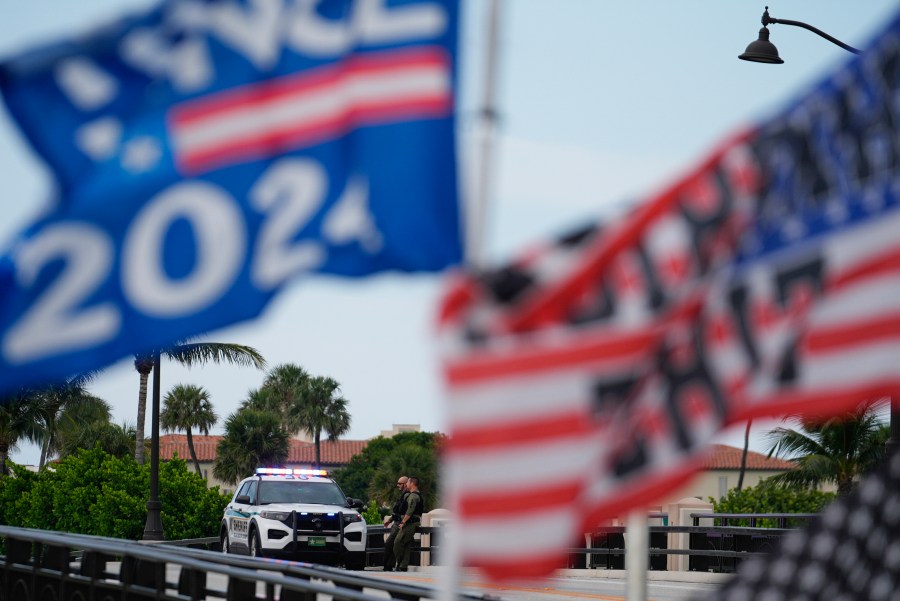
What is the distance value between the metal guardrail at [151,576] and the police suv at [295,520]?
14.6 metres

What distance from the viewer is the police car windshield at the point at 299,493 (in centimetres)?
2855

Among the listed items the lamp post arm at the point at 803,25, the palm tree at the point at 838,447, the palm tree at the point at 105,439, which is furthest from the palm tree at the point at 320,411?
the lamp post arm at the point at 803,25

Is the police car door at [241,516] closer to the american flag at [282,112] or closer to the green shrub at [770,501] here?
the green shrub at [770,501]

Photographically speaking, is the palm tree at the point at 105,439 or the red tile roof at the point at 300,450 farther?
the red tile roof at the point at 300,450

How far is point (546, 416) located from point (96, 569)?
7.86m

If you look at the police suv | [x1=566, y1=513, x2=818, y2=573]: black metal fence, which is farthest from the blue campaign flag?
the police suv

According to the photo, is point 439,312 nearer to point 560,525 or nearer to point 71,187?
point 560,525

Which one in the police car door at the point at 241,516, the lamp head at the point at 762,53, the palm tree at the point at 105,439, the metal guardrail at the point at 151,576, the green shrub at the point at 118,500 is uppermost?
the palm tree at the point at 105,439

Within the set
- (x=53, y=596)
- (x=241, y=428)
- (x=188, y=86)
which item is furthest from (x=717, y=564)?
(x=241, y=428)

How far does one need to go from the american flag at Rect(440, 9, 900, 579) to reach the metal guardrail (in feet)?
11.9

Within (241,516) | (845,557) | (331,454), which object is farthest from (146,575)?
(331,454)

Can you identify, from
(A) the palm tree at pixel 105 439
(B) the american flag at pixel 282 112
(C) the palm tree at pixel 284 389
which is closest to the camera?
(B) the american flag at pixel 282 112

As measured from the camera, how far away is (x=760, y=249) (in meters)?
4.64

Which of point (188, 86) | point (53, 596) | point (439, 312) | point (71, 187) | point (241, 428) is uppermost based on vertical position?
point (241, 428)
